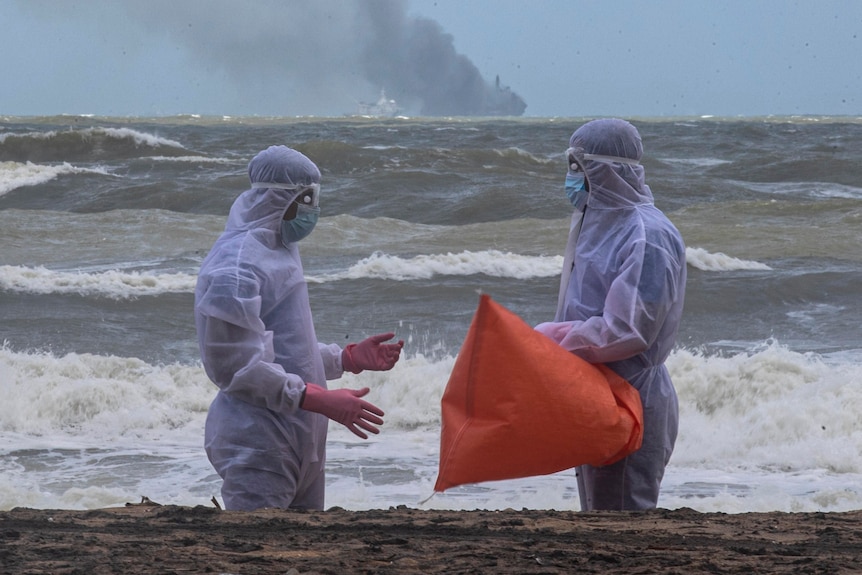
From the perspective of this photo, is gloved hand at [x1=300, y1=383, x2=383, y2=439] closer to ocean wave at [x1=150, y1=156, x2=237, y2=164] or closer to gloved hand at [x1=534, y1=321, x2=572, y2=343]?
gloved hand at [x1=534, y1=321, x2=572, y2=343]

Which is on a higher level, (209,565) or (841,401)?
(841,401)

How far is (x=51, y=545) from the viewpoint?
2.93 metres

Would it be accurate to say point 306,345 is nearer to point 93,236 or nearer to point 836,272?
point 836,272

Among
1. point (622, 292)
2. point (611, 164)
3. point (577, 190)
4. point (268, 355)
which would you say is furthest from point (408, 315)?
point (622, 292)

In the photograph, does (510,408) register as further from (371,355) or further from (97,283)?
(97,283)

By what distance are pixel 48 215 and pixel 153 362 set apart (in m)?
12.3

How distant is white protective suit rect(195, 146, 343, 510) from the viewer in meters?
3.14

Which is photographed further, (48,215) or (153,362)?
(48,215)

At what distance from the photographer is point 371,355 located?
11.8ft

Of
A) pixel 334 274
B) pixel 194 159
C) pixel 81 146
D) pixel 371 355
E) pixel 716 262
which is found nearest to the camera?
pixel 371 355

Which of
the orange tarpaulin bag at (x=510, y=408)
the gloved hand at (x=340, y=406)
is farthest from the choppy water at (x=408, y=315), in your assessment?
the orange tarpaulin bag at (x=510, y=408)

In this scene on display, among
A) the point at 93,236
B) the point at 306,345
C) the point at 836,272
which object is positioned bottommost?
the point at 306,345

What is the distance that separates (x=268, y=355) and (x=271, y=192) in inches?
20.1

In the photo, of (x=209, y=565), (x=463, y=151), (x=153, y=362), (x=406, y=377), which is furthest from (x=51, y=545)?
(x=463, y=151)
